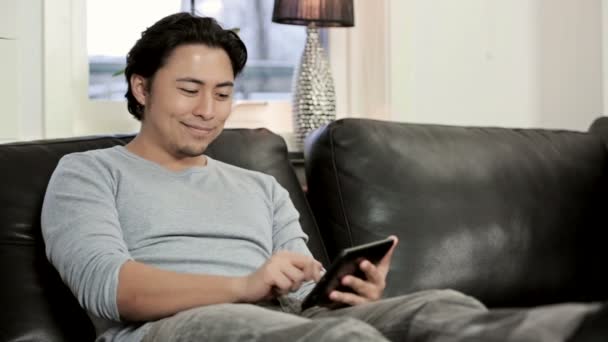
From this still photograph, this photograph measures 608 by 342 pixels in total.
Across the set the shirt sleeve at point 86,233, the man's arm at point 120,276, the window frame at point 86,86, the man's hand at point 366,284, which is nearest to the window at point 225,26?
the window frame at point 86,86

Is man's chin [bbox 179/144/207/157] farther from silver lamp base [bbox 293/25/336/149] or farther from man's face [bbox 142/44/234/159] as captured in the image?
silver lamp base [bbox 293/25/336/149]

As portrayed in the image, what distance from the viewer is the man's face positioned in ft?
6.01

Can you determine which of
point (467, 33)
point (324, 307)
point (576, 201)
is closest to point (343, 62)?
point (467, 33)

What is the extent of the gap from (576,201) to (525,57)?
973 mm

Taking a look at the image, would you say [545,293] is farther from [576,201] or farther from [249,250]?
[249,250]

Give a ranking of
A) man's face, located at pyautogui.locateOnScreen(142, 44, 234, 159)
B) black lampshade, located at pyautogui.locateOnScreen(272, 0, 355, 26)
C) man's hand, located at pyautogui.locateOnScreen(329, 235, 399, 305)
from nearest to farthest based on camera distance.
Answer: man's hand, located at pyautogui.locateOnScreen(329, 235, 399, 305) < man's face, located at pyautogui.locateOnScreen(142, 44, 234, 159) < black lampshade, located at pyautogui.locateOnScreen(272, 0, 355, 26)

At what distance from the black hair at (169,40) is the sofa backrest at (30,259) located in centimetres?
22

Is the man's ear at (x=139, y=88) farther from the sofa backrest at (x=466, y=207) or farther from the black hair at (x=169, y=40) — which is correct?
the sofa backrest at (x=466, y=207)

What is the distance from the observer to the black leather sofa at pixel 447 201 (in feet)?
7.01

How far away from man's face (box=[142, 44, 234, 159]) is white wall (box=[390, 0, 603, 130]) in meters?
1.28

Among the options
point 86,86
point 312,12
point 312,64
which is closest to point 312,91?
point 312,64

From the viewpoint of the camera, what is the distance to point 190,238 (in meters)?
1.74

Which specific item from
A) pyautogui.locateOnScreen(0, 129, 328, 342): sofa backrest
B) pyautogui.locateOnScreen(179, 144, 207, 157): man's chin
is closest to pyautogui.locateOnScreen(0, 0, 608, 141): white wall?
pyautogui.locateOnScreen(0, 129, 328, 342): sofa backrest

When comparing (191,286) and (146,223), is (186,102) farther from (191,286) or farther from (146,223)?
(191,286)
